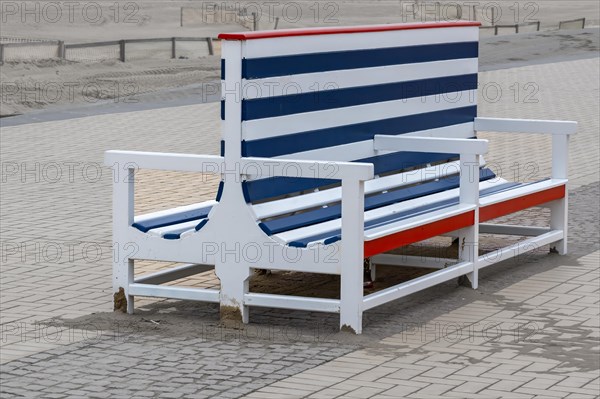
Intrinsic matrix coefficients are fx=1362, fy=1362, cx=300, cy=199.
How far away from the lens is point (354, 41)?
7.66 meters

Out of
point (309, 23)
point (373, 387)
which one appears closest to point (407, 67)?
point (373, 387)

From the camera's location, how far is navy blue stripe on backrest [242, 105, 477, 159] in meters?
6.97

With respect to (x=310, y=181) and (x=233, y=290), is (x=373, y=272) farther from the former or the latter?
(x=233, y=290)

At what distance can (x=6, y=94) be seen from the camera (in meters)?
21.2

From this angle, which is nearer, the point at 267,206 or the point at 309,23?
the point at 267,206

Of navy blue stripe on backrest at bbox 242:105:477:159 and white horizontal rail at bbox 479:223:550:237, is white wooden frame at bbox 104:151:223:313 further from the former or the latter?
white horizontal rail at bbox 479:223:550:237

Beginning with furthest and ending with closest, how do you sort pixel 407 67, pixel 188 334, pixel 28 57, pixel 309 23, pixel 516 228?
pixel 309 23 → pixel 28 57 → pixel 516 228 → pixel 407 67 → pixel 188 334

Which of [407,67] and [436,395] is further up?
[407,67]

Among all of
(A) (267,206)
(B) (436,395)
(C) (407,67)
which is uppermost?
(C) (407,67)

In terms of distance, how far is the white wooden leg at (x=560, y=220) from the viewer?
888 cm

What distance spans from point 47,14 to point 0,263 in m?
38.4

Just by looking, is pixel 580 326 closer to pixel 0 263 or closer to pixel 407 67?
pixel 407 67

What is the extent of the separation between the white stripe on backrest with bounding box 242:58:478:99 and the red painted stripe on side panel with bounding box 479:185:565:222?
38.2 inches

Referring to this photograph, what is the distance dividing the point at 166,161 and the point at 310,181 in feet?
2.81
